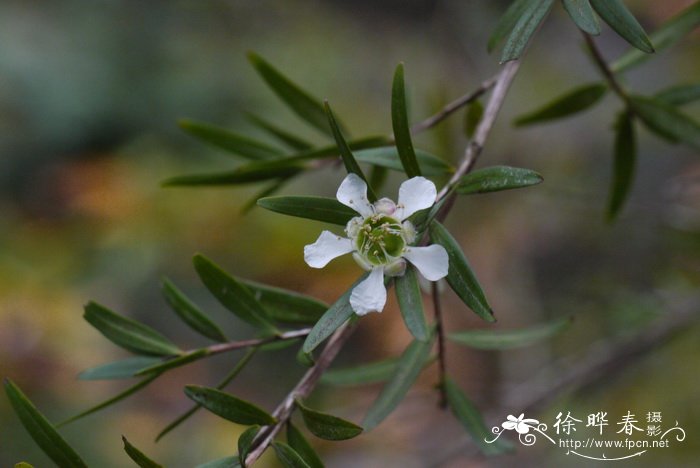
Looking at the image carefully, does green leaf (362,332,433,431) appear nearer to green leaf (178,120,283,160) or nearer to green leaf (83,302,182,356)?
green leaf (83,302,182,356)

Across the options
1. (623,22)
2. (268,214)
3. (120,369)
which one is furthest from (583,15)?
(268,214)

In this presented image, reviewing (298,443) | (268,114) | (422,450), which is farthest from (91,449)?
(298,443)

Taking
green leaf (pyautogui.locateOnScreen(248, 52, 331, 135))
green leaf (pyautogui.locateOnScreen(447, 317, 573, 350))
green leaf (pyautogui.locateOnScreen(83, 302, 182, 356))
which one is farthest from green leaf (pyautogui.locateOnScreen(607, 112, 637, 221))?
green leaf (pyautogui.locateOnScreen(83, 302, 182, 356))

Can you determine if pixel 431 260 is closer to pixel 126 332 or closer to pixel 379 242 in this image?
pixel 379 242

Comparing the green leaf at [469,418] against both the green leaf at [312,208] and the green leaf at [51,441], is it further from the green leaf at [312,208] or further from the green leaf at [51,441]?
the green leaf at [51,441]

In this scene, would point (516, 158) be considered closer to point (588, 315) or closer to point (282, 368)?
point (588, 315)
